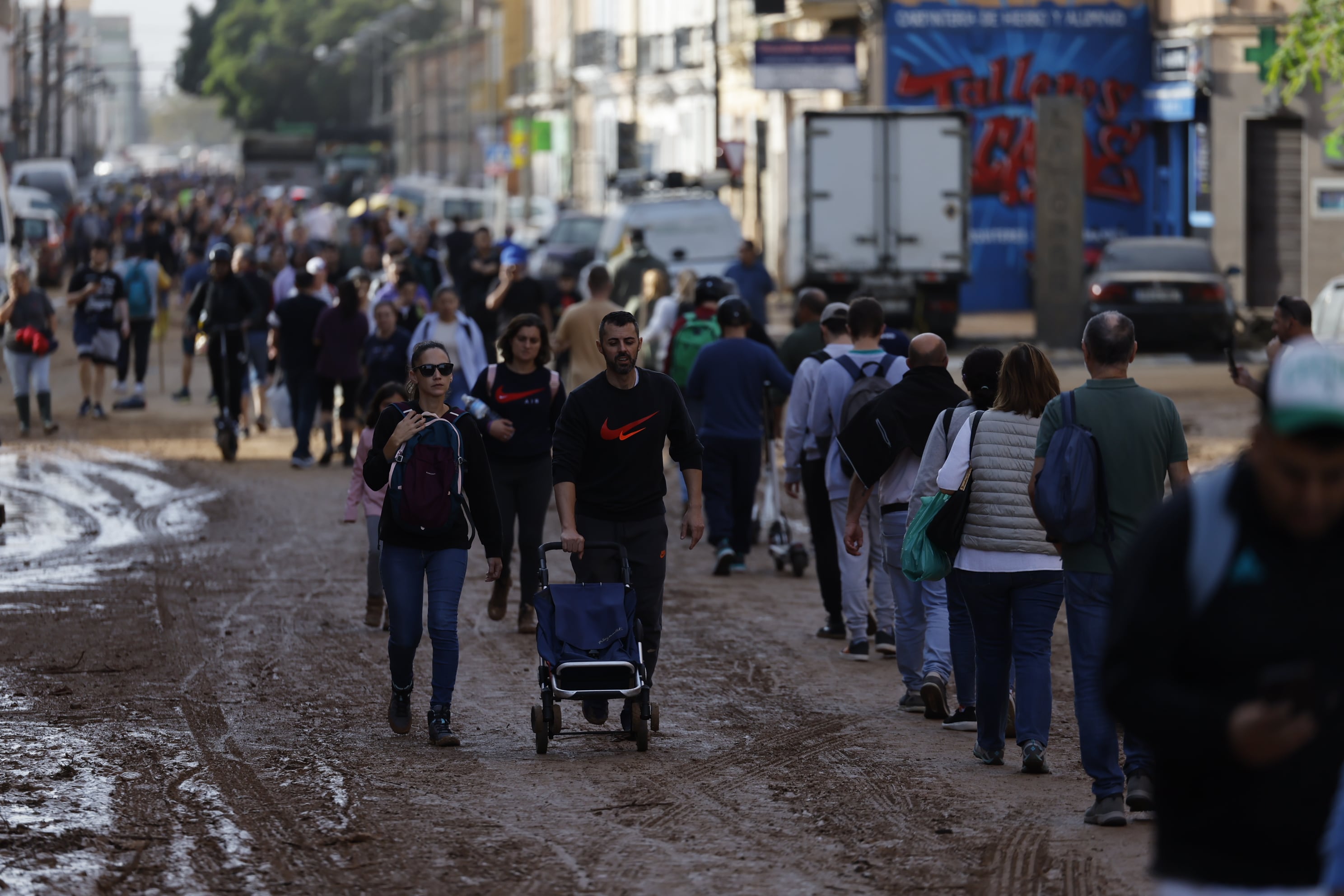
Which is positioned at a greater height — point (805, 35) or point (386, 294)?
point (805, 35)

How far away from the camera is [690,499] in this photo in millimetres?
8430

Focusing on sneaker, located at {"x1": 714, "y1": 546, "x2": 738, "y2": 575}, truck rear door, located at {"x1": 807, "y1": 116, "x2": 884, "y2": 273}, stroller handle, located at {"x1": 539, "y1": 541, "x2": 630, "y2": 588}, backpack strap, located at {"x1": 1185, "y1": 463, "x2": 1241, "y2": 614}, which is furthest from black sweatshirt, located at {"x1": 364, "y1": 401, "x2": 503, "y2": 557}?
truck rear door, located at {"x1": 807, "y1": 116, "x2": 884, "y2": 273}

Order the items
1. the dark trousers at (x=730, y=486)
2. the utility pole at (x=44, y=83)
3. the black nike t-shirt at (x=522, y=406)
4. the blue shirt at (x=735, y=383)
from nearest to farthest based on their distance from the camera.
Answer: the black nike t-shirt at (x=522, y=406) < the blue shirt at (x=735, y=383) < the dark trousers at (x=730, y=486) < the utility pole at (x=44, y=83)

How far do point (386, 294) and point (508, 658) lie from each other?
726 centimetres

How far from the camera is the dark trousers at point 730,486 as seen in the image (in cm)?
1249

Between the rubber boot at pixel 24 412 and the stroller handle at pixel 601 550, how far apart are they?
1301 centimetres

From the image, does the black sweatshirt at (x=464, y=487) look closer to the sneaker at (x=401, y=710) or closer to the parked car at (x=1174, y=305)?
the sneaker at (x=401, y=710)

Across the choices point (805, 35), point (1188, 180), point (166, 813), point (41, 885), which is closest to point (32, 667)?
point (166, 813)

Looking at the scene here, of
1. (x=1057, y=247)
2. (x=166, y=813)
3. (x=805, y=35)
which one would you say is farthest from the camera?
(x=805, y=35)

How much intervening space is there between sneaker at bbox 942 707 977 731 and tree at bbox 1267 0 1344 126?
1200cm

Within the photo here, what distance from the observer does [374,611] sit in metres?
11.0

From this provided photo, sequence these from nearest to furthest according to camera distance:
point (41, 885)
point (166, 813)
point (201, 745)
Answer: point (41, 885), point (166, 813), point (201, 745)

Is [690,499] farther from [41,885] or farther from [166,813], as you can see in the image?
[41,885]

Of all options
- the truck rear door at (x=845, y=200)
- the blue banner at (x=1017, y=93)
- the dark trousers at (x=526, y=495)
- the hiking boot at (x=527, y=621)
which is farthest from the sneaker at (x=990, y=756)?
the blue banner at (x=1017, y=93)
